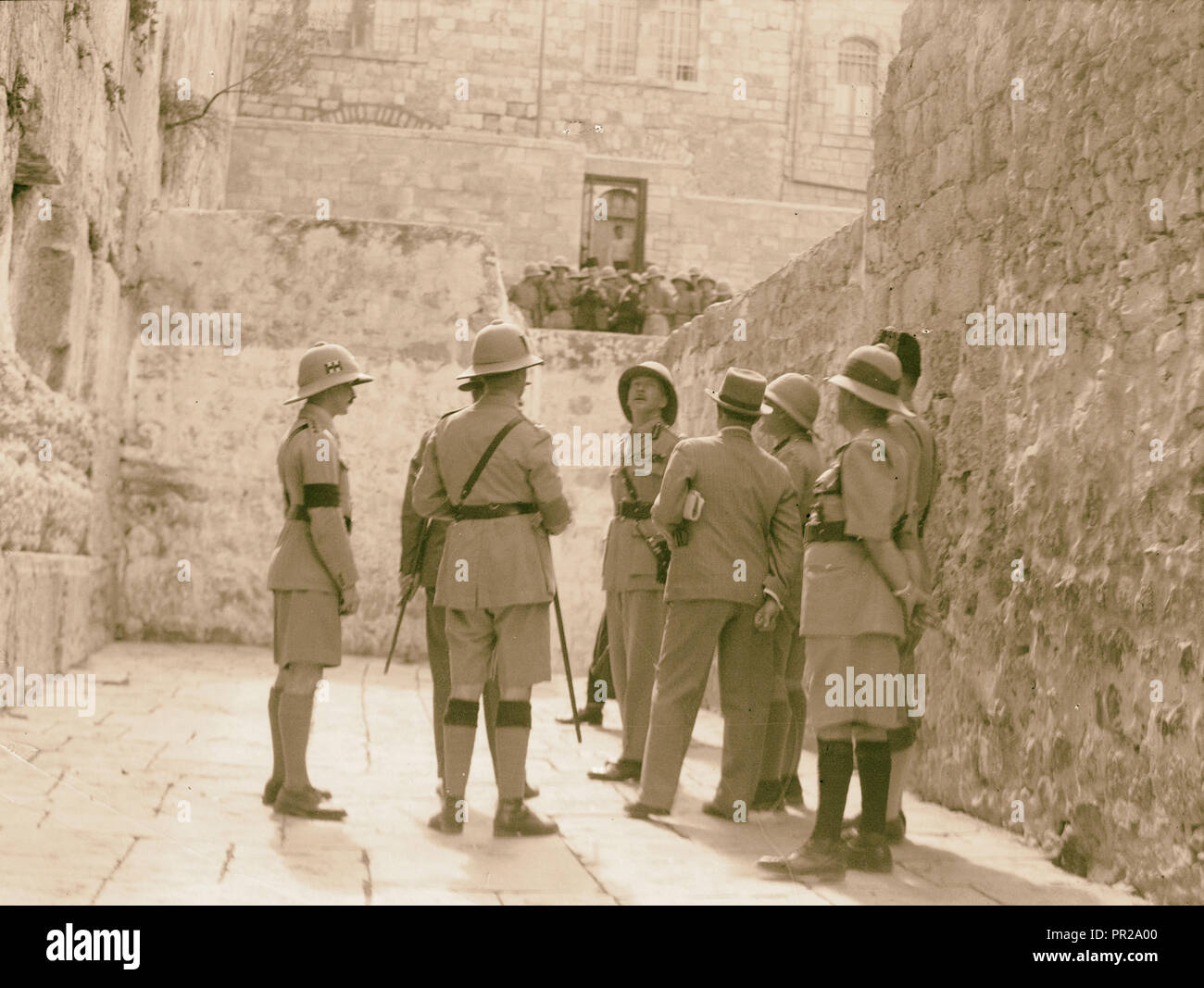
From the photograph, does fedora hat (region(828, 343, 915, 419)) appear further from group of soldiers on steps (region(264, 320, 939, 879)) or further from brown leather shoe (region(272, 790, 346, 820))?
brown leather shoe (region(272, 790, 346, 820))

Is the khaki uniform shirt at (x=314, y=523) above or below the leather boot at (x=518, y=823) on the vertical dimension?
above

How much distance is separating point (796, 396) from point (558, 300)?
10146 mm

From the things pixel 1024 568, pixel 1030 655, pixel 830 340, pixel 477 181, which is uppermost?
pixel 477 181

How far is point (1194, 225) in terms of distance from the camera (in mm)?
3922

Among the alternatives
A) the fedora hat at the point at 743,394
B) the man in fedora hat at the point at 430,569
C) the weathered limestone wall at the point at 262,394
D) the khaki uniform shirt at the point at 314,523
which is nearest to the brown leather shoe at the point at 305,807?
the man in fedora hat at the point at 430,569

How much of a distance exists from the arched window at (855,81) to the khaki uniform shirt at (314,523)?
23327 mm

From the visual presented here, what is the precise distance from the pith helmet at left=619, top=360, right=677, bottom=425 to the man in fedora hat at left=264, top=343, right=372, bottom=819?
151cm

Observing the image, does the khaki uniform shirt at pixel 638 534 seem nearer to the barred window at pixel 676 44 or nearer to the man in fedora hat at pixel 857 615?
the man in fedora hat at pixel 857 615

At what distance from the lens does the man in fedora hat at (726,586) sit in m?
4.98

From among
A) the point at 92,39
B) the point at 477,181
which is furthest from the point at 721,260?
the point at 92,39

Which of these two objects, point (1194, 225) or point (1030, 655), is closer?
point (1194, 225)
